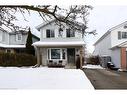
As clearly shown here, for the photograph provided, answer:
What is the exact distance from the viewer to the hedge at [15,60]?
66.3 ft

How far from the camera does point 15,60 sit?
20719 mm

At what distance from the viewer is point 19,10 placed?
41.6ft

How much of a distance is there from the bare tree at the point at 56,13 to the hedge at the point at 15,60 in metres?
7.15

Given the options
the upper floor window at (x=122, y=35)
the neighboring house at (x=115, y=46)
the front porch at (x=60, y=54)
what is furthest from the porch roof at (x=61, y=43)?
the upper floor window at (x=122, y=35)

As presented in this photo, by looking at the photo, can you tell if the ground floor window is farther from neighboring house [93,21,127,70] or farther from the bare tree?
the bare tree

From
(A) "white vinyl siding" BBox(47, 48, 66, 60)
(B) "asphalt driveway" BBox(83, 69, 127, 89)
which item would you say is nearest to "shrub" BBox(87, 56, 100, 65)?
(A) "white vinyl siding" BBox(47, 48, 66, 60)

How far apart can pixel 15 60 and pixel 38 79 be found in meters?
4.10

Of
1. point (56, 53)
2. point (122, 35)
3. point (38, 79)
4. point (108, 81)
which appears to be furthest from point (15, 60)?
point (122, 35)

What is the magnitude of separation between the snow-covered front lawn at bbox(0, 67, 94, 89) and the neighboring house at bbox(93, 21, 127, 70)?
7067 mm

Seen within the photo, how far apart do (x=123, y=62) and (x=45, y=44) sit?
6146 millimetres

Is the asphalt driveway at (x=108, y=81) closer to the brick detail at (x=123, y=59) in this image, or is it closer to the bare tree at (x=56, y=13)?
the bare tree at (x=56, y=13)

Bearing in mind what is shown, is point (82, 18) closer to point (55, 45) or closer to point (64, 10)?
point (64, 10)

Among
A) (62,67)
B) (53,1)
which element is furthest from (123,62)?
(53,1)

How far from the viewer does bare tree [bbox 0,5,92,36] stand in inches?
476
